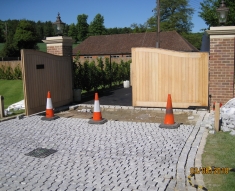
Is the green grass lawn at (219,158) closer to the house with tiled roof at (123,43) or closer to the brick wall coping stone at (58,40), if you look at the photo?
the brick wall coping stone at (58,40)

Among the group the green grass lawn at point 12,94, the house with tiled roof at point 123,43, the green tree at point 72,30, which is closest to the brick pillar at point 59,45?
the green grass lawn at point 12,94

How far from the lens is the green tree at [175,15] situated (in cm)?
5625

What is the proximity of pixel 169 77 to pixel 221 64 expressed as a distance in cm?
175

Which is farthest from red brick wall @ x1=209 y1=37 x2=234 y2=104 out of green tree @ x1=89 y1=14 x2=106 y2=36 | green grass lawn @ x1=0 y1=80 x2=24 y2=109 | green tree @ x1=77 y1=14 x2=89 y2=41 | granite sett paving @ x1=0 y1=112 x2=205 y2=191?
green tree @ x1=77 y1=14 x2=89 y2=41

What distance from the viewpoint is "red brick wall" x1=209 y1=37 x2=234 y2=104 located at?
874 centimetres

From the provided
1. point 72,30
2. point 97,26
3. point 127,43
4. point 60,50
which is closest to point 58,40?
point 60,50

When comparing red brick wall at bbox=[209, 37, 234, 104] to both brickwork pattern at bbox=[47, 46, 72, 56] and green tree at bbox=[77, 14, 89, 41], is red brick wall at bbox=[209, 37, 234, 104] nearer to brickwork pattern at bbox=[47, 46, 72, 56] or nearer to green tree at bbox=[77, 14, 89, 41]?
brickwork pattern at bbox=[47, 46, 72, 56]

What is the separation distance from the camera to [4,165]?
197 inches

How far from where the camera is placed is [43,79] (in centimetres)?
980

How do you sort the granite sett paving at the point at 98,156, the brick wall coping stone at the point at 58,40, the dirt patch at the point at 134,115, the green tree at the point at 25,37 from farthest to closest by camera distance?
the green tree at the point at 25,37, the brick wall coping stone at the point at 58,40, the dirt patch at the point at 134,115, the granite sett paving at the point at 98,156

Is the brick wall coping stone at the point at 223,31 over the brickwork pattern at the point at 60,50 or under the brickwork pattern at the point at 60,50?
over

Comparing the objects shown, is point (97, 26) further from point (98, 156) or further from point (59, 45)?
point (98, 156)

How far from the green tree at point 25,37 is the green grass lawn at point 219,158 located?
181 feet

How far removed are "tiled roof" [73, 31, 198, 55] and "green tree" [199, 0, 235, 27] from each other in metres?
12.5
